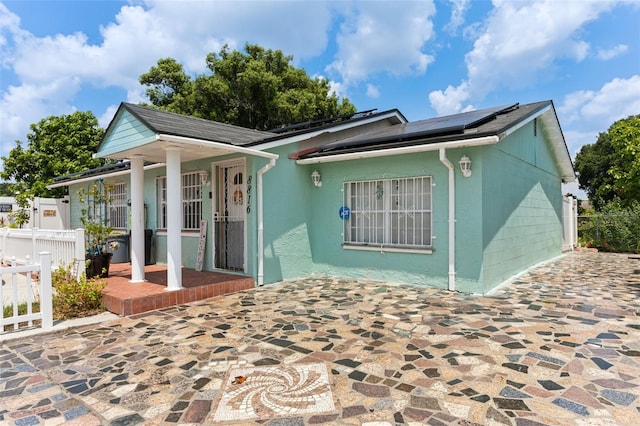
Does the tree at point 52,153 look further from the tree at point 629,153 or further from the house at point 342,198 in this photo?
the tree at point 629,153

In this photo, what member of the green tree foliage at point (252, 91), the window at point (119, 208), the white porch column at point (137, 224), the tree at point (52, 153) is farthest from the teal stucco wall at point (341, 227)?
the tree at point (52, 153)

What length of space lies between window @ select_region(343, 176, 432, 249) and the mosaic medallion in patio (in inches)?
178

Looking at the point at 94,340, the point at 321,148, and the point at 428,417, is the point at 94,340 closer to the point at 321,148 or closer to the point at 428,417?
the point at 428,417

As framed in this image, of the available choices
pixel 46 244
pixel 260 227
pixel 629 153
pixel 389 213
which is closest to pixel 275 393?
pixel 260 227

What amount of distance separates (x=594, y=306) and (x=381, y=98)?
16.2m

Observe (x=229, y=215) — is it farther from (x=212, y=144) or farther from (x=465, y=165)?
(x=465, y=165)

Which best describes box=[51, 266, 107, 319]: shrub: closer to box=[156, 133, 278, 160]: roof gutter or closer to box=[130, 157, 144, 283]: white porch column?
box=[130, 157, 144, 283]: white porch column

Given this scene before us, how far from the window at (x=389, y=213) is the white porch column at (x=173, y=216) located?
383 centimetres

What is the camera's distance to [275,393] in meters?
3.14

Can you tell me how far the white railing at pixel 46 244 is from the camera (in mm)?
6617

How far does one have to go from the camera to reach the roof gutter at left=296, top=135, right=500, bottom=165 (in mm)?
6262

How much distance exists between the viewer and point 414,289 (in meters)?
7.20

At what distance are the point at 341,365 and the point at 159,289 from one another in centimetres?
429

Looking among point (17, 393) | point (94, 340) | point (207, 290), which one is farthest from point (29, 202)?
point (17, 393)
